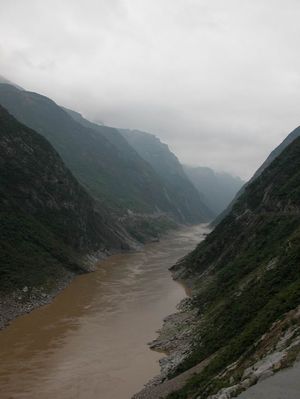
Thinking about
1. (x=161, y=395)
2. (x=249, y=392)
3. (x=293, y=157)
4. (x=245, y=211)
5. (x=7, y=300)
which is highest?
(x=293, y=157)

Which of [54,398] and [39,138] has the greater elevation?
[39,138]

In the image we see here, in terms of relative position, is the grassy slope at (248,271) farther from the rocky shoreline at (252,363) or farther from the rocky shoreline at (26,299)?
the rocky shoreline at (26,299)

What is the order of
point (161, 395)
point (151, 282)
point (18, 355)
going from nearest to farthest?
point (161, 395), point (18, 355), point (151, 282)

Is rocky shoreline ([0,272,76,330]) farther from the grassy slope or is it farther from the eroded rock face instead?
the grassy slope

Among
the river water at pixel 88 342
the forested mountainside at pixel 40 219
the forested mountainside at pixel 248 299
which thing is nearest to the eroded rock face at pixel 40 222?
the forested mountainside at pixel 40 219

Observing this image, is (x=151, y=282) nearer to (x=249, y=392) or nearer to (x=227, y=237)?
(x=227, y=237)

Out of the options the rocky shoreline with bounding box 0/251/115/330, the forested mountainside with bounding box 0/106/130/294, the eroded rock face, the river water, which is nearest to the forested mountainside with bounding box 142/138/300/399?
the river water

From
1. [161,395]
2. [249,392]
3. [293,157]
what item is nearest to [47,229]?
[293,157]
